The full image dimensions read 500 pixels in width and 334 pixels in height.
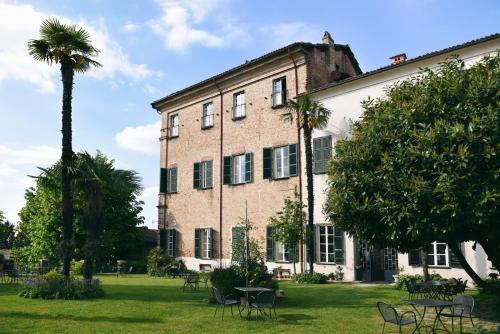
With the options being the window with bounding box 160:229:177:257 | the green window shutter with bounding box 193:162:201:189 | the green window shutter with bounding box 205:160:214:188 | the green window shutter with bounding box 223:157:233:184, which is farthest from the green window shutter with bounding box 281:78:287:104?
the window with bounding box 160:229:177:257

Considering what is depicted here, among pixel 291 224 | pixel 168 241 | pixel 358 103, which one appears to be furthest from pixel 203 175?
pixel 358 103

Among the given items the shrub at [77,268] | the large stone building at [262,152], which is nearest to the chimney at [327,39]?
the large stone building at [262,152]

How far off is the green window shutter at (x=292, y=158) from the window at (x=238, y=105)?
12.7 ft

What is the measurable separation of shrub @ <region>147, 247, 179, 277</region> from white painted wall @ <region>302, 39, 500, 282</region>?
8.49m

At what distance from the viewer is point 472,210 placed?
857 centimetres

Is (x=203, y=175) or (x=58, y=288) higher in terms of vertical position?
(x=203, y=175)

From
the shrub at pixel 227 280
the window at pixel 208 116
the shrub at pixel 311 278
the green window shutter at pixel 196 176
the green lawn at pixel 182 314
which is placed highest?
the window at pixel 208 116

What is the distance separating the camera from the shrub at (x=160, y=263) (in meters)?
24.8

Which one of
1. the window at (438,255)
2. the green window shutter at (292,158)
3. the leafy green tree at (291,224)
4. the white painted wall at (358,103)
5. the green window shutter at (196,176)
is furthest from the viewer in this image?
the green window shutter at (196,176)

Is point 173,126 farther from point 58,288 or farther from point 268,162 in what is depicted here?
point 58,288

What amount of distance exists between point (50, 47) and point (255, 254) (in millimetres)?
9674

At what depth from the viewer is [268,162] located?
73.1 feet

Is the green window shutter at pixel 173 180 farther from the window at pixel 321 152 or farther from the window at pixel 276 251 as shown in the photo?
the window at pixel 321 152

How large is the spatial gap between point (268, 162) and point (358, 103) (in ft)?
16.8
